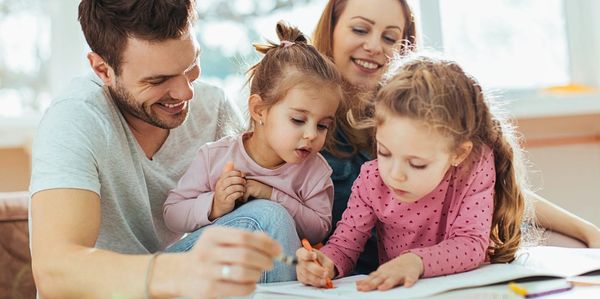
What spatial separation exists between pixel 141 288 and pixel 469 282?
49cm


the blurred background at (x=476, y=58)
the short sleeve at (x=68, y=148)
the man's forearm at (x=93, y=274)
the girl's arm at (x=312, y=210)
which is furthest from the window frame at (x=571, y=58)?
the man's forearm at (x=93, y=274)

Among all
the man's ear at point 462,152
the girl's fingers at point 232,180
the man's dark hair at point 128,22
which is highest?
the man's dark hair at point 128,22

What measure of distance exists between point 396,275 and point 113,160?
611 millimetres

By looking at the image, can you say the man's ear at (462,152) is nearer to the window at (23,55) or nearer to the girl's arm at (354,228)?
the girl's arm at (354,228)

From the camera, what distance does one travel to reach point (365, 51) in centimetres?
190

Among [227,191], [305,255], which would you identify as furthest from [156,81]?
[305,255]

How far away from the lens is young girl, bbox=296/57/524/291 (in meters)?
1.28

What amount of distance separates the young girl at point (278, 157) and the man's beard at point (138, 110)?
0.08 metres

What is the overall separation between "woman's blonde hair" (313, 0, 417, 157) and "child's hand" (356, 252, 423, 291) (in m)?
0.31

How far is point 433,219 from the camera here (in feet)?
4.67

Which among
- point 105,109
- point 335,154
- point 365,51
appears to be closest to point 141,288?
point 105,109

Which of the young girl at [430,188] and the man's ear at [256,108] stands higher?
the man's ear at [256,108]

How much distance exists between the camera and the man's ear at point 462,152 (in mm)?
1332

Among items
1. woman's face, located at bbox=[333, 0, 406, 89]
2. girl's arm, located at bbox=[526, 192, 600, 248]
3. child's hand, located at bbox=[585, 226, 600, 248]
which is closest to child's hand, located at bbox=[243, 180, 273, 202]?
woman's face, located at bbox=[333, 0, 406, 89]
